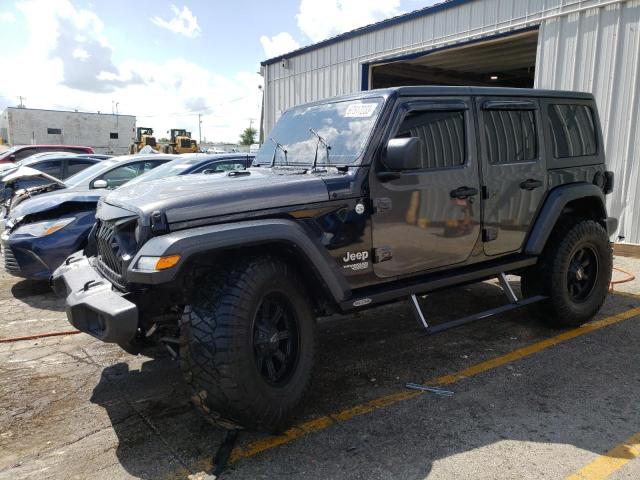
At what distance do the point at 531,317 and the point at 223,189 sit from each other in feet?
12.1

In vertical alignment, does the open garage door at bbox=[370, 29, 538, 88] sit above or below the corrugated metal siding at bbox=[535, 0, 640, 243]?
above

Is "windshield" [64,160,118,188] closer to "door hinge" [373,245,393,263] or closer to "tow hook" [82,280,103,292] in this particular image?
"tow hook" [82,280,103,292]

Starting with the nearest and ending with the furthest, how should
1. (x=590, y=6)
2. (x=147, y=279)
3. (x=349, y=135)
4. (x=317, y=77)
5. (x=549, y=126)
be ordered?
(x=147, y=279) → (x=349, y=135) → (x=549, y=126) → (x=590, y=6) → (x=317, y=77)

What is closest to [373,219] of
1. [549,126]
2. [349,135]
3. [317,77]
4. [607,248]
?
[349,135]

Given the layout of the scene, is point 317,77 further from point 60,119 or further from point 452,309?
point 60,119

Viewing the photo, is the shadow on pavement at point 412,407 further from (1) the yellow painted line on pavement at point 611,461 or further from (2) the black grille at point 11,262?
(2) the black grille at point 11,262

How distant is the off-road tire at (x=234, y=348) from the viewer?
2736mm

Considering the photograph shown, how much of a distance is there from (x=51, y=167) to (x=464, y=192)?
31.9 feet

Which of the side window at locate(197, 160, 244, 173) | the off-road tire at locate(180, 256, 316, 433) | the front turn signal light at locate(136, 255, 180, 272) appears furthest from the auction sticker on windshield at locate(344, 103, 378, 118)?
the side window at locate(197, 160, 244, 173)

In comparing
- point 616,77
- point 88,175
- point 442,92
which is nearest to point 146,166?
point 88,175

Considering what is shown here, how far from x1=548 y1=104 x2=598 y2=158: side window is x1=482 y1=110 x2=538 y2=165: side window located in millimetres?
308

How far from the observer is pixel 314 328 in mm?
3238

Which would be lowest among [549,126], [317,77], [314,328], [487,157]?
[314,328]

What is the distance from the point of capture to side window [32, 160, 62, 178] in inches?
420
